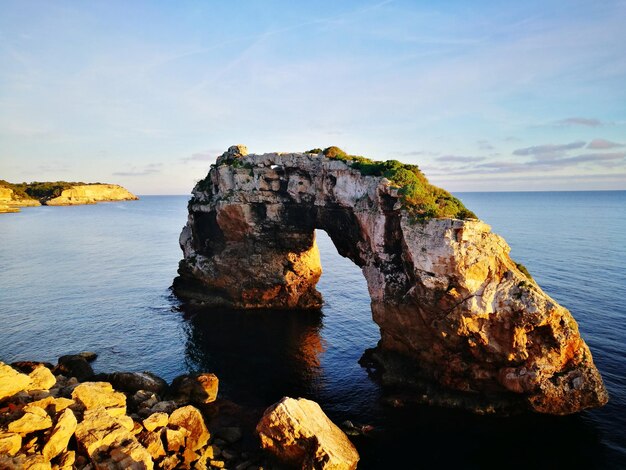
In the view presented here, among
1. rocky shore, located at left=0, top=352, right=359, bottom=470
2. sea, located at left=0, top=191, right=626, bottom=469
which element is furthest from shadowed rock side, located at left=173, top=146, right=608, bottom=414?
rocky shore, located at left=0, top=352, right=359, bottom=470

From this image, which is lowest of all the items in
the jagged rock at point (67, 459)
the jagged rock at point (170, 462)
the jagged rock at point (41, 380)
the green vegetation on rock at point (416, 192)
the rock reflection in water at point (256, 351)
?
the jagged rock at point (170, 462)

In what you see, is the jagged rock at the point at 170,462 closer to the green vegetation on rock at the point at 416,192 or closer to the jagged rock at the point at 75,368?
the jagged rock at the point at 75,368

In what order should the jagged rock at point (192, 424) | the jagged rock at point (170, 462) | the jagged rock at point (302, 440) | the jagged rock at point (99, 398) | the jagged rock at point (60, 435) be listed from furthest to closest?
the jagged rock at point (99, 398) < the jagged rock at point (192, 424) < the jagged rock at point (170, 462) < the jagged rock at point (302, 440) < the jagged rock at point (60, 435)

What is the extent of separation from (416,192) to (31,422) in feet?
100

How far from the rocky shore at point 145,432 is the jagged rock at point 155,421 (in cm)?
7

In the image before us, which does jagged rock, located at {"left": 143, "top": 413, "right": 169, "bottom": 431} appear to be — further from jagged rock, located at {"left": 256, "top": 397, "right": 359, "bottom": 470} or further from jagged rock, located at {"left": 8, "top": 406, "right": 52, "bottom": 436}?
jagged rock, located at {"left": 256, "top": 397, "right": 359, "bottom": 470}

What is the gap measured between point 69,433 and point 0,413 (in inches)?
165

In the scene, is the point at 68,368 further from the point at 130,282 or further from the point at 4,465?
the point at 130,282

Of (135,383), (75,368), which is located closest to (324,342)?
(135,383)

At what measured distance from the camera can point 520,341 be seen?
2872 centimetres

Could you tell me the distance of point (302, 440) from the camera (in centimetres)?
2436

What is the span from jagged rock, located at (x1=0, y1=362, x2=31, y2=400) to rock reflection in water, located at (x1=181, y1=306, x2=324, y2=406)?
14.1m

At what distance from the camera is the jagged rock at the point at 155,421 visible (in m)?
25.8

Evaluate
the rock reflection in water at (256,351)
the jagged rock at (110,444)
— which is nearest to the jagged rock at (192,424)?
the jagged rock at (110,444)
